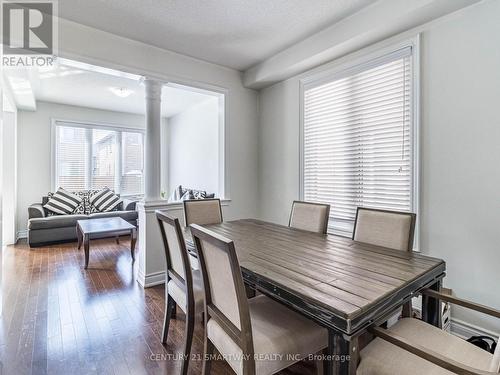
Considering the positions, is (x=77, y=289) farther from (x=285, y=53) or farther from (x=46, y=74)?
(x=285, y=53)

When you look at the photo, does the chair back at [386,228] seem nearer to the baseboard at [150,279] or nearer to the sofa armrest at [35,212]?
the baseboard at [150,279]

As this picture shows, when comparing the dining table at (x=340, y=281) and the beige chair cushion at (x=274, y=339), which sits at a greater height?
the dining table at (x=340, y=281)

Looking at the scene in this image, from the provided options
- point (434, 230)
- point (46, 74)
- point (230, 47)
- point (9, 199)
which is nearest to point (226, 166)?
point (230, 47)

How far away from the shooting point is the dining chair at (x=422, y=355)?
0.96 metres

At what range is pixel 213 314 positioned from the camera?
1.37m

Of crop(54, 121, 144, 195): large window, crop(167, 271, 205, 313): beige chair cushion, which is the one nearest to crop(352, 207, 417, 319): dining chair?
crop(167, 271, 205, 313): beige chair cushion

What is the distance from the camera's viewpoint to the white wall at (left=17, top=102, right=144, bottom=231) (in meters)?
5.14

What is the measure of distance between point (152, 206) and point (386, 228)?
2.40 m

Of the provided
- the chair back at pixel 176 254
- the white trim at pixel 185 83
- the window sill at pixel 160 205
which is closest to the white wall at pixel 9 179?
the white trim at pixel 185 83

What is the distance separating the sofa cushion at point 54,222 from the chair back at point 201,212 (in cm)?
323

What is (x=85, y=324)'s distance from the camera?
220 centimetres

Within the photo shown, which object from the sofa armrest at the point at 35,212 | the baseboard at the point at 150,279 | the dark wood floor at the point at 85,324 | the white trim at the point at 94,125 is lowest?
the dark wood floor at the point at 85,324

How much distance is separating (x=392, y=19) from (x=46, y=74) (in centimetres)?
446

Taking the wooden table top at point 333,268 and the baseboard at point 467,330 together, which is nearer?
the wooden table top at point 333,268
